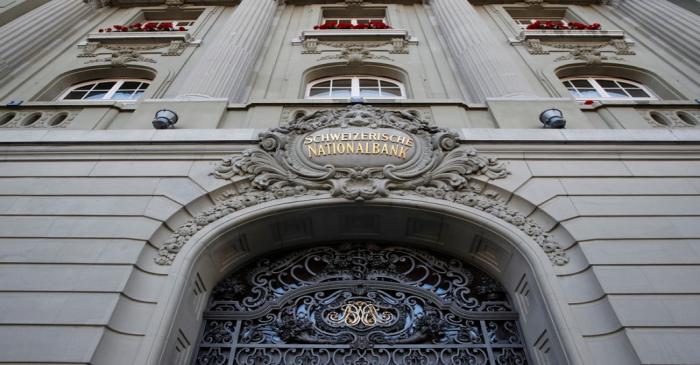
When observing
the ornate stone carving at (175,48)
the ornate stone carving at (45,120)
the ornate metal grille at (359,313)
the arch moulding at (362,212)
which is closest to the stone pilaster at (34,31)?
the ornate stone carving at (45,120)

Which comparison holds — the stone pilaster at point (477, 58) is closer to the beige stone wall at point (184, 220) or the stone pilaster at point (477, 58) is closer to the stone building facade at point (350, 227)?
the stone building facade at point (350, 227)

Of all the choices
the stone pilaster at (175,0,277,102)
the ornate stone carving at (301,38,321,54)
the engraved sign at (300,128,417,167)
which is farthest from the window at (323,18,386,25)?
the engraved sign at (300,128,417,167)

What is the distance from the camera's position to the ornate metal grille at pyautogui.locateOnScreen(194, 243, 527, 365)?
545 cm

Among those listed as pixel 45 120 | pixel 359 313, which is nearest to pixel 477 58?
pixel 359 313

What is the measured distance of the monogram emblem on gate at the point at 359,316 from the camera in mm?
5766

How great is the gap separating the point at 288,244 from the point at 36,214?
3.60m

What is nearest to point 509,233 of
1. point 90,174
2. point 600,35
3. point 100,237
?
point 100,237

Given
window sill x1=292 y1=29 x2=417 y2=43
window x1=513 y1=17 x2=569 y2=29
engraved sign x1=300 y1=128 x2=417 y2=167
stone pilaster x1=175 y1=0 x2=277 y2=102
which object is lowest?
engraved sign x1=300 y1=128 x2=417 y2=167

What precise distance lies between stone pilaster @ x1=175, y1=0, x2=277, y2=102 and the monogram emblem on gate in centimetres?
513

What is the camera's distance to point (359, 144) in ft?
22.0

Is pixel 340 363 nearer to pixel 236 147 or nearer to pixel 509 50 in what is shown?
pixel 236 147

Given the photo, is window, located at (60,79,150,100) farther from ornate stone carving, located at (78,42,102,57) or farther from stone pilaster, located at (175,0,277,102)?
stone pilaster, located at (175,0,277,102)

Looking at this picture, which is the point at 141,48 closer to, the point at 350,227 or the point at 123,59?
the point at 123,59

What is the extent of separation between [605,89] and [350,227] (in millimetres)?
8376
